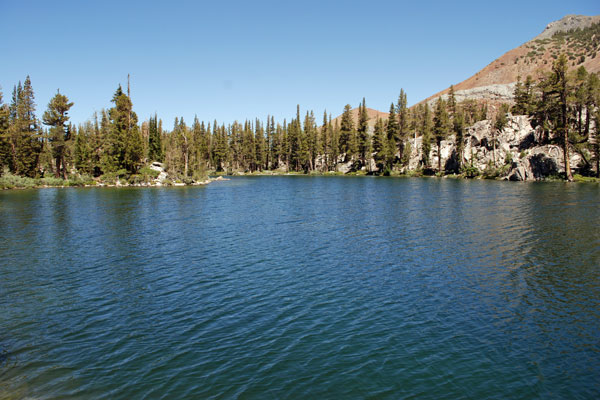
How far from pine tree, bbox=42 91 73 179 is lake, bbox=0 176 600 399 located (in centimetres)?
6726

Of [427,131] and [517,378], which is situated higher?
[427,131]

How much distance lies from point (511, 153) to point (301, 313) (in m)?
102

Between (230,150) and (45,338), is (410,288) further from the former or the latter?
(230,150)

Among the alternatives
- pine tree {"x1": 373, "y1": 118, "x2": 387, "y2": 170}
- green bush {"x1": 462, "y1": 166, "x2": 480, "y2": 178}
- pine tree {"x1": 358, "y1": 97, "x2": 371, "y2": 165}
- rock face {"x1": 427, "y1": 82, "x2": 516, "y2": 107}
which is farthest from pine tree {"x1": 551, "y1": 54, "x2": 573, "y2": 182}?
rock face {"x1": 427, "y1": 82, "x2": 516, "y2": 107}

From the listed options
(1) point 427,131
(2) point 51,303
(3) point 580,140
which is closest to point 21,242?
(2) point 51,303

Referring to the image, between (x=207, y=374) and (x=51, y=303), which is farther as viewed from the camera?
(x=51, y=303)

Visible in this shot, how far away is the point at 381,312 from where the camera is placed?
51.5ft

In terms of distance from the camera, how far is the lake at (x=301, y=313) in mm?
10836

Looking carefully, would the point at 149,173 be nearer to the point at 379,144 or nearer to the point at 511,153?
the point at 379,144

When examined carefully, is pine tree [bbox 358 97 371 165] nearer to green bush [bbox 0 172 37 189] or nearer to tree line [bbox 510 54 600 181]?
tree line [bbox 510 54 600 181]

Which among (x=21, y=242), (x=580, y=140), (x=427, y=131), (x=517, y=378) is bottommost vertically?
(x=517, y=378)

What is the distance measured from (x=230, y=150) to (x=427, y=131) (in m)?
105

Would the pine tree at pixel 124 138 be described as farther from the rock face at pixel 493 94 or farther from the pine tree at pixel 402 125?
→ the rock face at pixel 493 94

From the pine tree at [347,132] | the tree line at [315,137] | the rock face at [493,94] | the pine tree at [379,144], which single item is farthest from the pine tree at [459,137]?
the rock face at [493,94]
